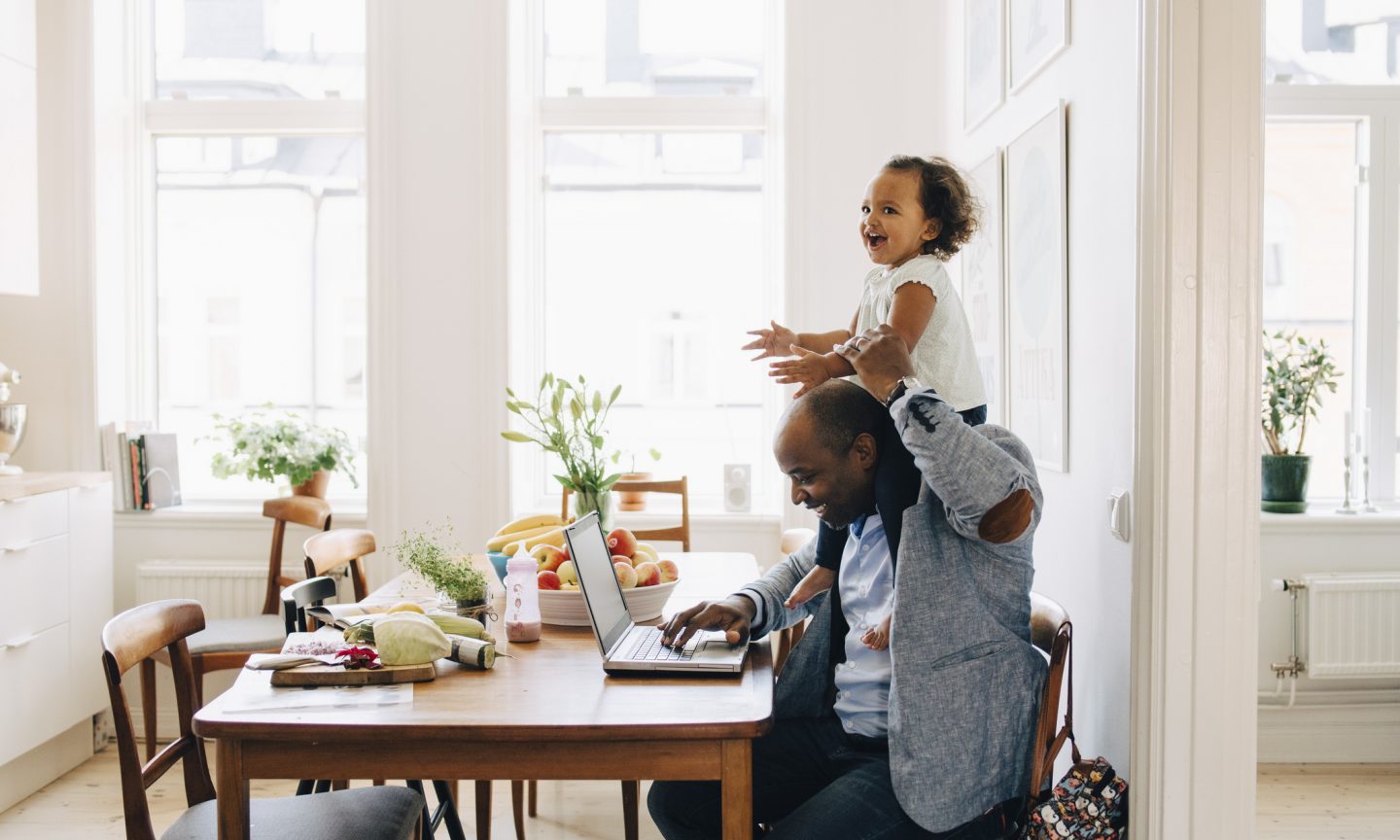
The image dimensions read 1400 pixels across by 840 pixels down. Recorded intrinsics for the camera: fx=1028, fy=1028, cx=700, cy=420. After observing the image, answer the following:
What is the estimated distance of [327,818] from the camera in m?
1.86

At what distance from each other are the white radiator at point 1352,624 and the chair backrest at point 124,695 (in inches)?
127

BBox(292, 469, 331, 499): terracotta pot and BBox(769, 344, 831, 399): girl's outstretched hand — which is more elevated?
BBox(769, 344, 831, 399): girl's outstretched hand

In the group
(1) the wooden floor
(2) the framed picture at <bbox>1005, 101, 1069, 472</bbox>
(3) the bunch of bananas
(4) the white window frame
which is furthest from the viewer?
(4) the white window frame

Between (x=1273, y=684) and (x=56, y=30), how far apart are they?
4.77 m

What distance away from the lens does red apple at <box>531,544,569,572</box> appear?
2.18 metres

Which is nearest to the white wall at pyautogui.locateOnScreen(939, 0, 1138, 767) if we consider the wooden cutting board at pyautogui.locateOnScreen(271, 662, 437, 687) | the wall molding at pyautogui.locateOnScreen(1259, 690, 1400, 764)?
the wooden cutting board at pyautogui.locateOnScreen(271, 662, 437, 687)

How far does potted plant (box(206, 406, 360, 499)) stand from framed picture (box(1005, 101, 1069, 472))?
2.45 metres

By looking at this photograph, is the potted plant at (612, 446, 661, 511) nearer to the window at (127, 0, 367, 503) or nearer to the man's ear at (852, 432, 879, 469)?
the window at (127, 0, 367, 503)

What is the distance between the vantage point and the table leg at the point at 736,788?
1.47 metres

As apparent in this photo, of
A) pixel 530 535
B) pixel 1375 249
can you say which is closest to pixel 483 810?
pixel 530 535

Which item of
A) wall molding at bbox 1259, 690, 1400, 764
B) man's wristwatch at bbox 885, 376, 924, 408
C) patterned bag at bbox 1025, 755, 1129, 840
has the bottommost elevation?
wall molding at bbox 1259, 690, 1400, 764

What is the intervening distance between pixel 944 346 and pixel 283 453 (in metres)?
2.57

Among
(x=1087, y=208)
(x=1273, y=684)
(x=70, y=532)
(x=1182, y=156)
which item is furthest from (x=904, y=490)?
(x=70, y=532)

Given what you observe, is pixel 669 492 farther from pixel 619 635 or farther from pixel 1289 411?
pixel 1289 411
